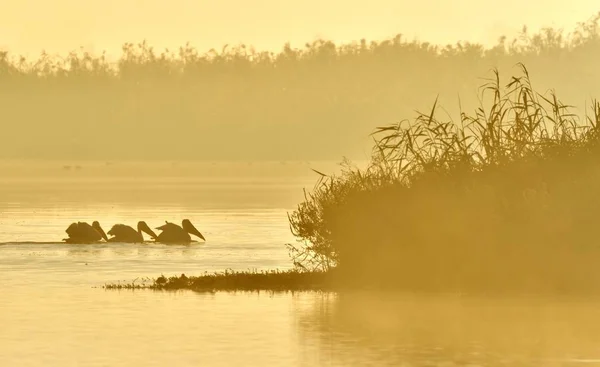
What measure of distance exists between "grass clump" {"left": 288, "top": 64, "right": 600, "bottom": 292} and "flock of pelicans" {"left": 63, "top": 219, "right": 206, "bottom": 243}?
11467 millimetres

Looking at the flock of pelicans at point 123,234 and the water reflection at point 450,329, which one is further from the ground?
the flock of pelicans at point 123,234

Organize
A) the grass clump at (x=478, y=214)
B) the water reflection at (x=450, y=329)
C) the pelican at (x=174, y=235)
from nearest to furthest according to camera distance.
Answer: the water reflection at (x=450, y=329), the grass clump at (x=478, y=214), the pelican at (x=174, y=235)

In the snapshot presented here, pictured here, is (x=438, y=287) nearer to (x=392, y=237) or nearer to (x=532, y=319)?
(x=392, y=237)

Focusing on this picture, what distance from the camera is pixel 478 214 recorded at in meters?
22.8

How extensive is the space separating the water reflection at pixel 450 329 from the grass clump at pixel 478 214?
769 mm

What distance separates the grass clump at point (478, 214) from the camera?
74.3ft

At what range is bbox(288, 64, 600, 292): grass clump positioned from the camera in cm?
2266

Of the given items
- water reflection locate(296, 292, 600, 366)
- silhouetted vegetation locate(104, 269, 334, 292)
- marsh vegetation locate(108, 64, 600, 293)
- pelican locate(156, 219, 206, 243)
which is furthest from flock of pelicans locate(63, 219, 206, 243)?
water reflection locate(296, 292, 600, 366)

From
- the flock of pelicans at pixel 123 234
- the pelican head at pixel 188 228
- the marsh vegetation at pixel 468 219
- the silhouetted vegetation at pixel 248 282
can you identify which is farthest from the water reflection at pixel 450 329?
the pelican head at pixel 188 228

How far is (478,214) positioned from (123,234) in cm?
1432

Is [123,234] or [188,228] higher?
[188,228]

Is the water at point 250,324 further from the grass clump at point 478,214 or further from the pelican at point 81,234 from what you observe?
the pelican at point 81,234

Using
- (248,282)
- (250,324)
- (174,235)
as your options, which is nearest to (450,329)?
(250,324)

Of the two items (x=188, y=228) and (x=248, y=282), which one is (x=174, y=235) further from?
(x=248, y=282)
